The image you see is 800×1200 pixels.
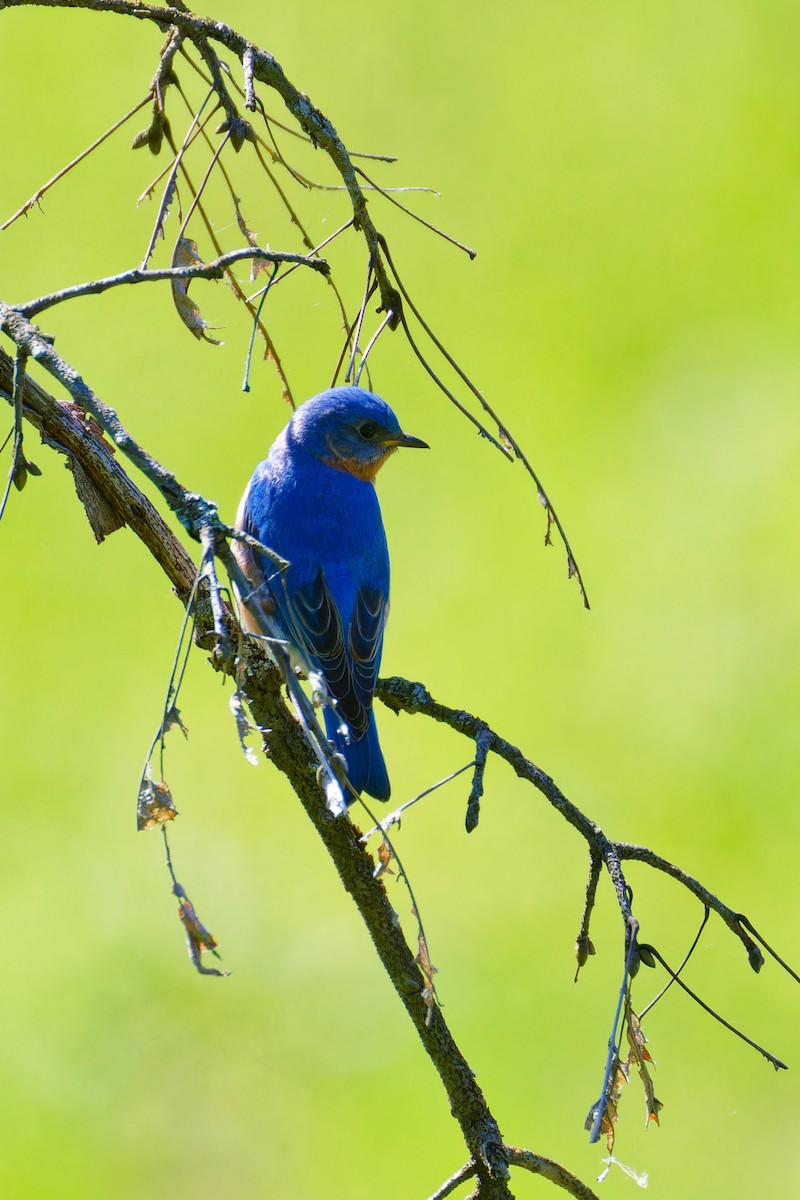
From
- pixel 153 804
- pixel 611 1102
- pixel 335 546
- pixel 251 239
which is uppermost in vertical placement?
pixel 335 546

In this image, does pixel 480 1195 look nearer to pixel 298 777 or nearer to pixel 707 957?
pixel 298 777

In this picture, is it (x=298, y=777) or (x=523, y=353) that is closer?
(x=298, y=777)

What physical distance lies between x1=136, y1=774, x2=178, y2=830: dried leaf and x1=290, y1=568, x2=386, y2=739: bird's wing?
1.45 m

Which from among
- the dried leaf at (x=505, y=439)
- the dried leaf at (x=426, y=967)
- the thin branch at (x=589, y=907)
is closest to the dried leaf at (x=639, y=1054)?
the thin branch at (x=589, y=907)

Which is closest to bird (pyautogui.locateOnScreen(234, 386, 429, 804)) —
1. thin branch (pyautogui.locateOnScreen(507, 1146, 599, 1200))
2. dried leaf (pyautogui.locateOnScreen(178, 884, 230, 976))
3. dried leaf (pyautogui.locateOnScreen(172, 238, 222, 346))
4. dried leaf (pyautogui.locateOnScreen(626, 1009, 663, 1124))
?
dried leaf (pyautogui.locateOnScreen(172, 238, 222, 346))

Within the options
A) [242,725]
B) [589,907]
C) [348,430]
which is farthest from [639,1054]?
[348,430]

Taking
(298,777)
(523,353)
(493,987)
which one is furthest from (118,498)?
(523,353)

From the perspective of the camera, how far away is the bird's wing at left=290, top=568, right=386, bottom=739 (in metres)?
3.29

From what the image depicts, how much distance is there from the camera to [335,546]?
3.59m

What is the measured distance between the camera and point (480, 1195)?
7.59 feet

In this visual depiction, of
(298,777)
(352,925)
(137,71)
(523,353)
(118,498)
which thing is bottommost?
(298,777)

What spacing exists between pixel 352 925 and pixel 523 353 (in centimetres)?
294

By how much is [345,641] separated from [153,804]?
164 cm

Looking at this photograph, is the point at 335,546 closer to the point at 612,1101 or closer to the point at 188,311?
the point at 188,311
